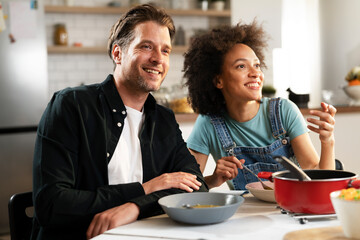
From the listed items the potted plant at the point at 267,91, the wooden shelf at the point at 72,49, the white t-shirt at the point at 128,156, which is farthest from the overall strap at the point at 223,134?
the wooden shelf at the point at 72,49

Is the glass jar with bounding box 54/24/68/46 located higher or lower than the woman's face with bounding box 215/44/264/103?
higher

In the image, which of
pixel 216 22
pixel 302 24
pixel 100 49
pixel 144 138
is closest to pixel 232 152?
pixel 144 138

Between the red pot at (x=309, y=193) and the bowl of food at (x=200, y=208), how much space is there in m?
0.12

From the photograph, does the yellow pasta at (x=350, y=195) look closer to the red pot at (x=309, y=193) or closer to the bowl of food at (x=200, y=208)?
the red pot at (x=309, y=193)

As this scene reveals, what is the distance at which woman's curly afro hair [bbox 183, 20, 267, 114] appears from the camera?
7.66 feet

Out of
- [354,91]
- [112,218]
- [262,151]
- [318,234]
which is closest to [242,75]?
[262,151]

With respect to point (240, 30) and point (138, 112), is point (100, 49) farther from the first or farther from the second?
point (138, 112)

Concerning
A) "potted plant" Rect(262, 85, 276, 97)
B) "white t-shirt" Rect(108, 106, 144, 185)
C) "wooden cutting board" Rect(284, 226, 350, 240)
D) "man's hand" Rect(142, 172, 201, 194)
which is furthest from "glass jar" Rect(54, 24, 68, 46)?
"wooden cutting board" Rect(284, 226, 350, 240)

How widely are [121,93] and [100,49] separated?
387 cm

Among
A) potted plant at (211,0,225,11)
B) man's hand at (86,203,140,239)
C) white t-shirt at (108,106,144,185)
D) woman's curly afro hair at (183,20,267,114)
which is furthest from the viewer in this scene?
potted plant at (211,0,225,11)

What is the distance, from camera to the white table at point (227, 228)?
1191 millimetres

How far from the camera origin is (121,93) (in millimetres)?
1902

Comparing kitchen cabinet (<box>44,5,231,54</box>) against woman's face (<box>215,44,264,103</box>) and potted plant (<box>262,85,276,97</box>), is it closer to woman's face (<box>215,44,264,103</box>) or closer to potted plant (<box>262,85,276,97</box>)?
potted plant (<box>262,85,276,97</box>)

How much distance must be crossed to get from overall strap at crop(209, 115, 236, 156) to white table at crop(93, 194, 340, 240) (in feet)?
2.71
